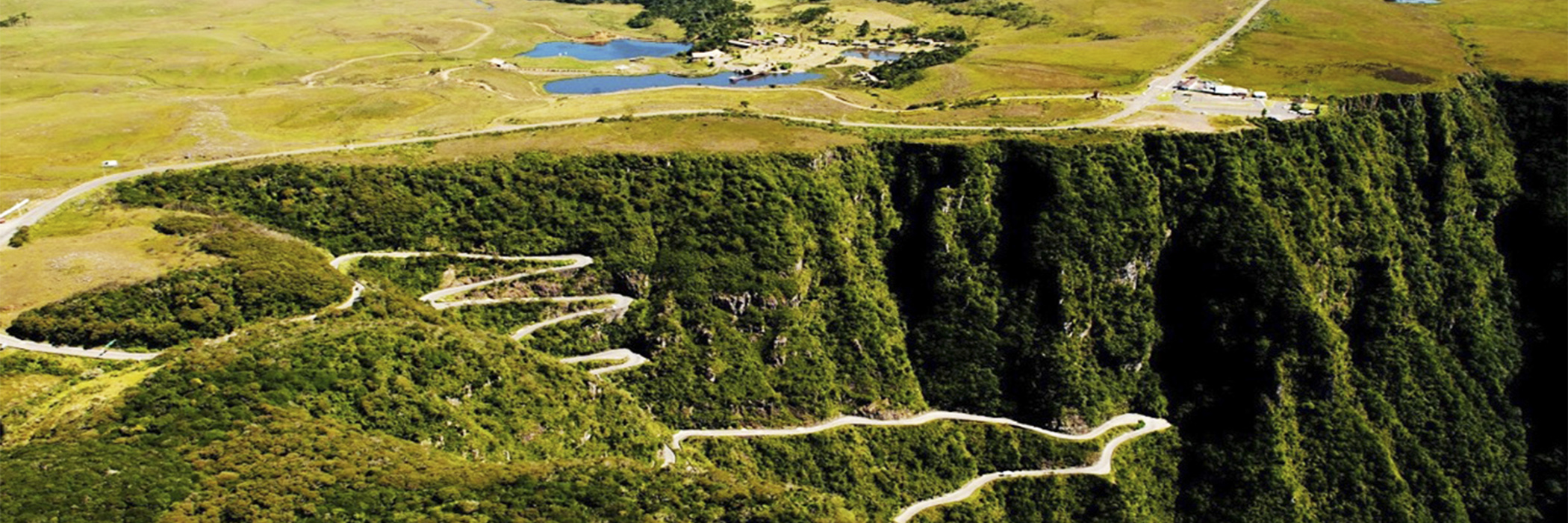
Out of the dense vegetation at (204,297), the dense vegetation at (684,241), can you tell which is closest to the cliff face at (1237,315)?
the dense vegetation at (684,241)

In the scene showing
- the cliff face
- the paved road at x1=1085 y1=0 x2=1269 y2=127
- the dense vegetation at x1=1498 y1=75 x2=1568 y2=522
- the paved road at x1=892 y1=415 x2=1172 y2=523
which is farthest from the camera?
the paved road at x1=1085 y1=0 x2=1269 y2=127

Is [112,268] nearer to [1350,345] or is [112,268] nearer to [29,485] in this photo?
[29,485]

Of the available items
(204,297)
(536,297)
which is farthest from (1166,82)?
(204,297)

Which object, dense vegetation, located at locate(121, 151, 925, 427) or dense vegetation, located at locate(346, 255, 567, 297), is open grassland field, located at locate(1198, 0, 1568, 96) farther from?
dense vegetation, located at locate(346, 255, 567, 297)

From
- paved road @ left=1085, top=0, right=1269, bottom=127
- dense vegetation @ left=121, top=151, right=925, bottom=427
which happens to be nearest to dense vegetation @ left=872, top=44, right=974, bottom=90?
paved road @ left=1085, top=0, right=1269, bottom=127

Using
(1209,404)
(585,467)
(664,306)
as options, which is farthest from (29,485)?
(1209,404)

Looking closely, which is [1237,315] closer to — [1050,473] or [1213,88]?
[1050,473]
